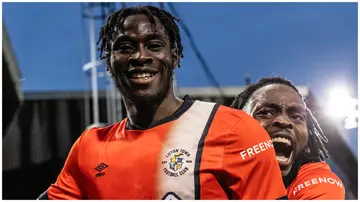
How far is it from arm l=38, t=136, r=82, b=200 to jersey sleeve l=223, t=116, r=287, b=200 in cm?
37

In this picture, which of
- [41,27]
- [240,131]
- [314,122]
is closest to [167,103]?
[240,131]

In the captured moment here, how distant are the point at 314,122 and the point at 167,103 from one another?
0.43m

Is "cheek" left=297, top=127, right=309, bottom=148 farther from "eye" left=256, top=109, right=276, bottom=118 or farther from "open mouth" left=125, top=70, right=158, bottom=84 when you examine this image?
"open mouth" left=125, top=70, right=158, bottom=84

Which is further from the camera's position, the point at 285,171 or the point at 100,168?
the point at 285,171

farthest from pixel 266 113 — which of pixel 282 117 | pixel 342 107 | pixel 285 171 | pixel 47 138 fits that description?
pixel 47 138

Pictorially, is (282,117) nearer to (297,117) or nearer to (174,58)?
(297,117)

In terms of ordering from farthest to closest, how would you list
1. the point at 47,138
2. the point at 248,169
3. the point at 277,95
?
Answer: the point at 47,138, the point at 277,95, the point at 248,169

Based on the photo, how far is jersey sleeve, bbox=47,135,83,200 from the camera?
1298 millimetres

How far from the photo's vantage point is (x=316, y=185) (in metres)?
1.33

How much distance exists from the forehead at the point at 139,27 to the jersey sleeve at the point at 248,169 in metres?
0.27

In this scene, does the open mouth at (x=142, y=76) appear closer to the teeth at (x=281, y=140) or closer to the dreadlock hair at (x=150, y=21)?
the dreadlock hair at (x=150, y=21)

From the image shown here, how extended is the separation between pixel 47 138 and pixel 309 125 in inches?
36.8

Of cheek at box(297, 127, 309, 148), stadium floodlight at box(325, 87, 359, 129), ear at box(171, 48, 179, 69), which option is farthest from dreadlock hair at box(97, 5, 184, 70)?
stadium floodlight at box(325, 87, 359, 129)

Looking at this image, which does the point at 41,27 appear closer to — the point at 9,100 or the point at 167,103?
the point at 9,100
